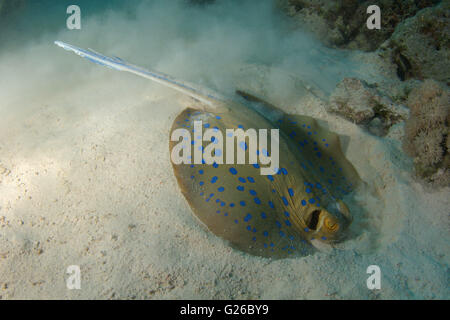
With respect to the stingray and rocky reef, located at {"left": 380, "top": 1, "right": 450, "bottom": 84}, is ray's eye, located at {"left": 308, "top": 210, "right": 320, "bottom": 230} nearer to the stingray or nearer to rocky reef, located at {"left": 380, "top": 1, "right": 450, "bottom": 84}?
the stingray

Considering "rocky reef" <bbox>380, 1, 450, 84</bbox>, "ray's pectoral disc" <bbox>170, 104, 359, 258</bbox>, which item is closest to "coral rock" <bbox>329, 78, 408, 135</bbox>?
"ray's pectoral disc" <bbox>170, 104, 359, 258</bbox>

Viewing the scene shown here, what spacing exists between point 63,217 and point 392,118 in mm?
Answer: 5236

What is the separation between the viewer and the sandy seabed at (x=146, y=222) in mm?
2650

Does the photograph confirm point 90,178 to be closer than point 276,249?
No

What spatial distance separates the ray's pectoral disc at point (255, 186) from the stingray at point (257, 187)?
1 cm

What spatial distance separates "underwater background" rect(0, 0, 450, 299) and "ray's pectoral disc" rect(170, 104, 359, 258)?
21 centimetres

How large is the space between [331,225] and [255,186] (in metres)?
0.96

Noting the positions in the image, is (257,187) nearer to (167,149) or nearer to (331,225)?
(331,225)

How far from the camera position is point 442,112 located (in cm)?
373

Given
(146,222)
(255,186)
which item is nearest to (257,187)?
(255,186)

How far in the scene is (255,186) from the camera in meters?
3.15

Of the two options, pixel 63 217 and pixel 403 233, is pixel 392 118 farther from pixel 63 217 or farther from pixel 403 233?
pixel 63 217
